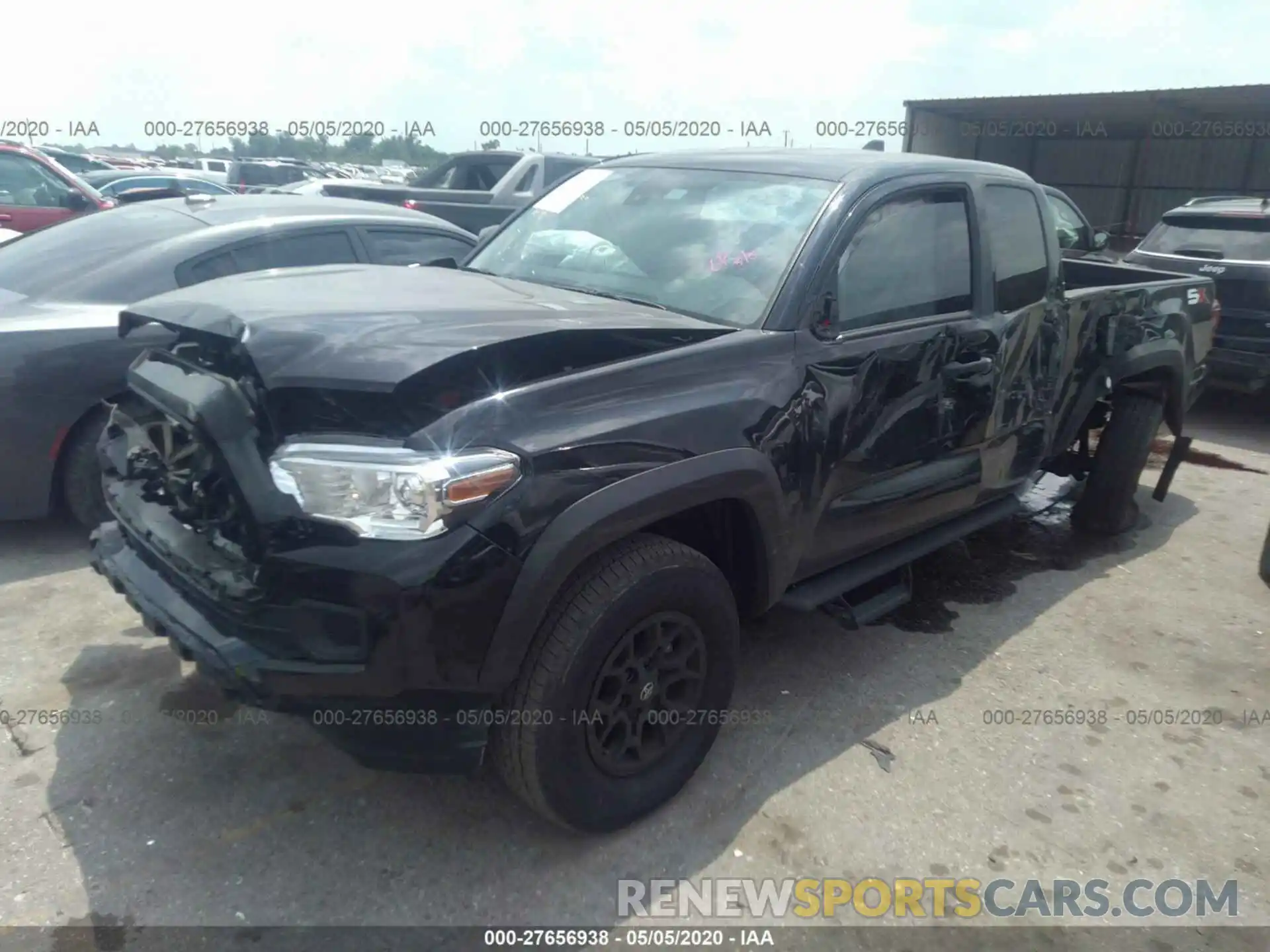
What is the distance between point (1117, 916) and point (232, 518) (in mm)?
2572

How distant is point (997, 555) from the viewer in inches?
199

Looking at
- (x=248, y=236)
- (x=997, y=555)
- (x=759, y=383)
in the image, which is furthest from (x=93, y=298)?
(x=997, y=555)

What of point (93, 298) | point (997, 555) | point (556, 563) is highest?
point (93, 298)

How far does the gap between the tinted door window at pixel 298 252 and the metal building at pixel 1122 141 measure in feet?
35.3

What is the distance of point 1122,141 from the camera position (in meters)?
17.8

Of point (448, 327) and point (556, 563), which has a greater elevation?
point (448, 327)

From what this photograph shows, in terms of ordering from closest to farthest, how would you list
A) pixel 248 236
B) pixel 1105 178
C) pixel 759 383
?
pixel 759 383, pixel 248 236, pixel 1105 178

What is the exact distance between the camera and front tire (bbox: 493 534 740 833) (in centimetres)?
250

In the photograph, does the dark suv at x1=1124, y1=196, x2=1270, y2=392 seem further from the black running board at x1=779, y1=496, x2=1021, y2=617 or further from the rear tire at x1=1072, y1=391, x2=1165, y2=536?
the black running board at x1=779, y1=496, x2=1021, y2=617

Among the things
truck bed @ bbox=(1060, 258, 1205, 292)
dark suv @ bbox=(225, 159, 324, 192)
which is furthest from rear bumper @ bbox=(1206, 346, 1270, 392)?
dark suv @ bbox=(225, 159, 324, 192)

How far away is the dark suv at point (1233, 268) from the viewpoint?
→ 7.51 metres

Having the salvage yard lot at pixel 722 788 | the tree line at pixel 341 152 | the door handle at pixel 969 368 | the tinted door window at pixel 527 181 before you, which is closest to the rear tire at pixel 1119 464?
the salvage yard lot at pixel 722 788

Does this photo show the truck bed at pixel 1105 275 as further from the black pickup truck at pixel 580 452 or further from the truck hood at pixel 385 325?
the truck hood at pixel 385 325

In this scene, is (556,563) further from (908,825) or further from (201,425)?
(908,825)
